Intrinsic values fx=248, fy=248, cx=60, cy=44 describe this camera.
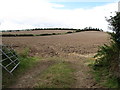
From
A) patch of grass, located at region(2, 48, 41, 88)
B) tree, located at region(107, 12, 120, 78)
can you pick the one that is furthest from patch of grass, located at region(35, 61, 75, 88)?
tree, located at region(107, 12, 120, 78)

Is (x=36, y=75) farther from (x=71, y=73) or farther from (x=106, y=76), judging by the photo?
(x=106, y=76)

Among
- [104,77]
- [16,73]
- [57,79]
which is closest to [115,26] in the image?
[104,77]

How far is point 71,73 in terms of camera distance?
11.8 metres

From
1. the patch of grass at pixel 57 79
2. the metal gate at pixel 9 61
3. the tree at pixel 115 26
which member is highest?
the tree at pixel 115 26

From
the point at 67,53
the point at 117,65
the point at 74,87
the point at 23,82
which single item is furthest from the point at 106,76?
the point at 67,53

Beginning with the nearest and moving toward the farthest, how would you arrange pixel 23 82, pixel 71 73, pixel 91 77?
pixel 23 82 → pixel 91 77 → pixel 71 73

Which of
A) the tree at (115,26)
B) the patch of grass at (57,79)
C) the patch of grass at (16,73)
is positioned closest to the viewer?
the patch of grass at (57,79)

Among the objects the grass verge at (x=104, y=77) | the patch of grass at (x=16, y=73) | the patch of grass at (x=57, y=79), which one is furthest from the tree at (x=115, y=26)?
the patch of grass at (x=16, y=73)

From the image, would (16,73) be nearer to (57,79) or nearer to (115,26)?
(57,79)

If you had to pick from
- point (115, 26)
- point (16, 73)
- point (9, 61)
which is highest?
point (115, 26)

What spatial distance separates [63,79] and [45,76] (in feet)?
2.96

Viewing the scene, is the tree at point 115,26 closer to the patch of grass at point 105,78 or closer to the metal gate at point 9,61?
the patch of grass at point 105,78

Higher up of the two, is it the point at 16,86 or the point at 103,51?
the point at 103,51

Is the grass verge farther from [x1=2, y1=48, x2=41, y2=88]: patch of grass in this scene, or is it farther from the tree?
[x1=2, y1=48, x2=41, y2=88]: patch of grass
